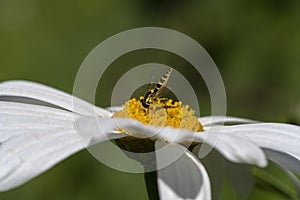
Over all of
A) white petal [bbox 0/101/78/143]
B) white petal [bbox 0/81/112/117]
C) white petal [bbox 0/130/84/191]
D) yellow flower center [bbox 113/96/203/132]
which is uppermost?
white petal [bbox 0/81/112/117]

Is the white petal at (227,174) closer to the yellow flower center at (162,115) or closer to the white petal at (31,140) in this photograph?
the yellow flower center at (162,115)

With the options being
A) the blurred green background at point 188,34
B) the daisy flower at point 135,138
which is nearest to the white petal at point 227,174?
the daisy flower at point 135,138

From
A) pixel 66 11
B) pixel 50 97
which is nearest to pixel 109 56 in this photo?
pixel 66 11

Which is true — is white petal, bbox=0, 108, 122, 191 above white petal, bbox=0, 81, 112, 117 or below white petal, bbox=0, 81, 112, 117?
below

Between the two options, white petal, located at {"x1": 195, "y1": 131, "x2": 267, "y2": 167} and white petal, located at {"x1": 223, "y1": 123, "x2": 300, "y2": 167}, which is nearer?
white petal, located at {"x1": 195, "y1": 131, "x2": 267, "y2": 167}

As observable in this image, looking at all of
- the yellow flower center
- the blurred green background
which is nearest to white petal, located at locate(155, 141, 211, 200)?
the yellow flower center

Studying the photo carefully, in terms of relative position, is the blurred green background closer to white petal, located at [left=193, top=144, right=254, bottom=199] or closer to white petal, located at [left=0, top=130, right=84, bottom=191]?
white petal, located at [left=193, top=144, right=254, bottom=199]

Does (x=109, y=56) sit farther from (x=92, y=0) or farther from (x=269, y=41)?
(x=269, y=41)
